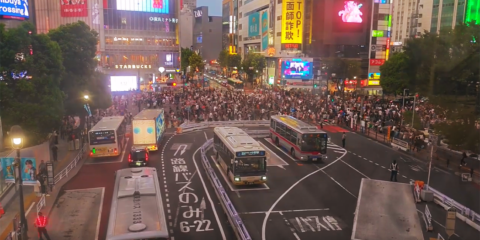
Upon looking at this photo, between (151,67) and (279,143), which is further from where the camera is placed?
(151,67)

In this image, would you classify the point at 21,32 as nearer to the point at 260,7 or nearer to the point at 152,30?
the point at 152,30

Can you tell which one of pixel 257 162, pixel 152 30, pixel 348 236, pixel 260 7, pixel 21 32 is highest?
pixel 260 7

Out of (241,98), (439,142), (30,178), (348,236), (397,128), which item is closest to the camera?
(348,236)

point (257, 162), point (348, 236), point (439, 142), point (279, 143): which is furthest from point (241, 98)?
point (348, 236)

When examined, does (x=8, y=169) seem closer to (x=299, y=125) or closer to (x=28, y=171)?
(x=28, y=171)

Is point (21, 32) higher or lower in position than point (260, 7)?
lower

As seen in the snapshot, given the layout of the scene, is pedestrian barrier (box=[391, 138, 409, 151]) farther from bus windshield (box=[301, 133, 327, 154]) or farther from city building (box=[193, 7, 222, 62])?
city building (box=[193, 7, 222, 62])

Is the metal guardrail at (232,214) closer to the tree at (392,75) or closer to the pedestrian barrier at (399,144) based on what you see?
the pedestrian barrier at (399,144)
